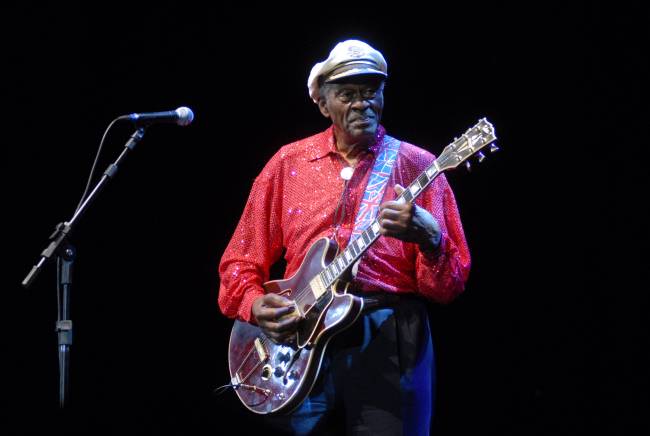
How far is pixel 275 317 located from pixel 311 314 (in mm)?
158

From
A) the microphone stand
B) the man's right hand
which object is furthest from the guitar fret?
the microphone stand

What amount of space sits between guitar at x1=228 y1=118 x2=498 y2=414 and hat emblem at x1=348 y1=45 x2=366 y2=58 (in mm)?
625

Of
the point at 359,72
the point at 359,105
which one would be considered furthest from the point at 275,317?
the point at 359,72

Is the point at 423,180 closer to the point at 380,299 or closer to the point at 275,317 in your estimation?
the point at 380,299

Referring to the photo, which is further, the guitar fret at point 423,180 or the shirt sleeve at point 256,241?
the shirt sleeve at point 256,241

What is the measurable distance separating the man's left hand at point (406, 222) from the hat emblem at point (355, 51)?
0.75 meters

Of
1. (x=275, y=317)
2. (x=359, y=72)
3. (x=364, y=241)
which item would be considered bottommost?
(x=275, y=317)

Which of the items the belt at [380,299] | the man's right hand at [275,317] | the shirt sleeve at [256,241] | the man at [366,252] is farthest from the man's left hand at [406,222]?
the shirt sleeve at [256,241]

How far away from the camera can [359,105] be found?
10.1 feet

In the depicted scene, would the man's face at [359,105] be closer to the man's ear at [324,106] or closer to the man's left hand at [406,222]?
the man's ear at [324,106]

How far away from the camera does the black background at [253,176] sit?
3.62 m

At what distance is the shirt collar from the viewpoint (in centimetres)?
317

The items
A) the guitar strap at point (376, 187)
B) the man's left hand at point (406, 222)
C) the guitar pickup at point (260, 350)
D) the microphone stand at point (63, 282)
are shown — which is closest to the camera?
the man's left hand at point (406, 222)

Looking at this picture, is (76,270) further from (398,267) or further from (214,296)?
(398,267)
